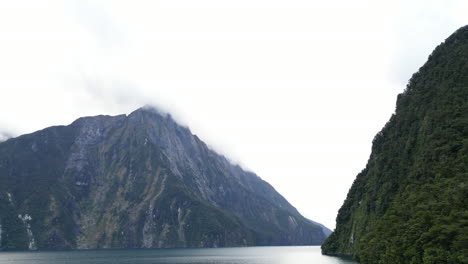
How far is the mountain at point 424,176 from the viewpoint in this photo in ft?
278

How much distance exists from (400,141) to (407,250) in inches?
3110

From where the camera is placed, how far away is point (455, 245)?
246ft

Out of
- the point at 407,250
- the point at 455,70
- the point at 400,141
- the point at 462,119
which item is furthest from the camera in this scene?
the point at 400,141

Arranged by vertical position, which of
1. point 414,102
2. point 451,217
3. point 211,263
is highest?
point 414,102

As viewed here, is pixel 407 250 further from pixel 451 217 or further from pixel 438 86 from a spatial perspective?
pixel 438 86

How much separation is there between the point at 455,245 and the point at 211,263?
111017 mm

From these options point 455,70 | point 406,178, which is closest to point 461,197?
point 406,178

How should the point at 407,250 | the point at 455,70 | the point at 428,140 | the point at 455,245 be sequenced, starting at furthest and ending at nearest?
the point at 455,70, the point at 428,140, the point at 407,250, the point at 455,245

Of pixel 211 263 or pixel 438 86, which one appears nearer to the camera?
pixel 438 86

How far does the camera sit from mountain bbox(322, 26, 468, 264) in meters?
84.6

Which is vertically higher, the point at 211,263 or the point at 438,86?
the point at 438,86

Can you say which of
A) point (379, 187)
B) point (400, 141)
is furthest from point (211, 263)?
point (400, 141)

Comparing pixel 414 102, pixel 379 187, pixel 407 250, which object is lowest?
pixel 407 250

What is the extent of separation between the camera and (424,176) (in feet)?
395
